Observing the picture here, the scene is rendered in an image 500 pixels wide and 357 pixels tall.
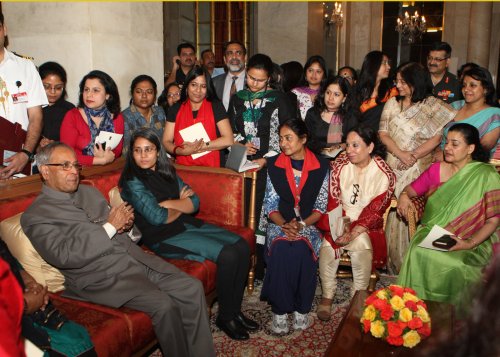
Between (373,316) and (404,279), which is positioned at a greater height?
(373,316)

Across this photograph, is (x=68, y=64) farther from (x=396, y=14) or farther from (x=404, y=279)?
(x=396, y=14)

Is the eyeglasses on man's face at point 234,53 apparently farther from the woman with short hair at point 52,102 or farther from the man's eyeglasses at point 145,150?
the man's eyeglasses at point 145,150

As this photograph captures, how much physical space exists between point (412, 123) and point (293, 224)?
1.38 meters

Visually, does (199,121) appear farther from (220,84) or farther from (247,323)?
(247,323)

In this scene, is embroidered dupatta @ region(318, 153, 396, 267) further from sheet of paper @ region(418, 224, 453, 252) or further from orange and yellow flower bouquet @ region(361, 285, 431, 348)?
orange and yellow flower bouquet @ region(361, 285, 431, 348)

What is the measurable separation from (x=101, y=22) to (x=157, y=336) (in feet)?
9.38

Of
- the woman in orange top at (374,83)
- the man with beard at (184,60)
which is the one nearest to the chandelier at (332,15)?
the man with beard at (184,60)

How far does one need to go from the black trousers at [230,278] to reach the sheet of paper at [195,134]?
38.8 inches

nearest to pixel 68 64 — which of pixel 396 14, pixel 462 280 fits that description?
pixel 462 280

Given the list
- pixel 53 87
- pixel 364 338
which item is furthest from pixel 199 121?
pixel 364 338

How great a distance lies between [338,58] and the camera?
11859 mm

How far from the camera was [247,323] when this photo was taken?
9.98 feet

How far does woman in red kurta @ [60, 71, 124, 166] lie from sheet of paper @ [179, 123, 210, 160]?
1.80 feet

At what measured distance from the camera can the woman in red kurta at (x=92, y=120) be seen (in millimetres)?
3211
